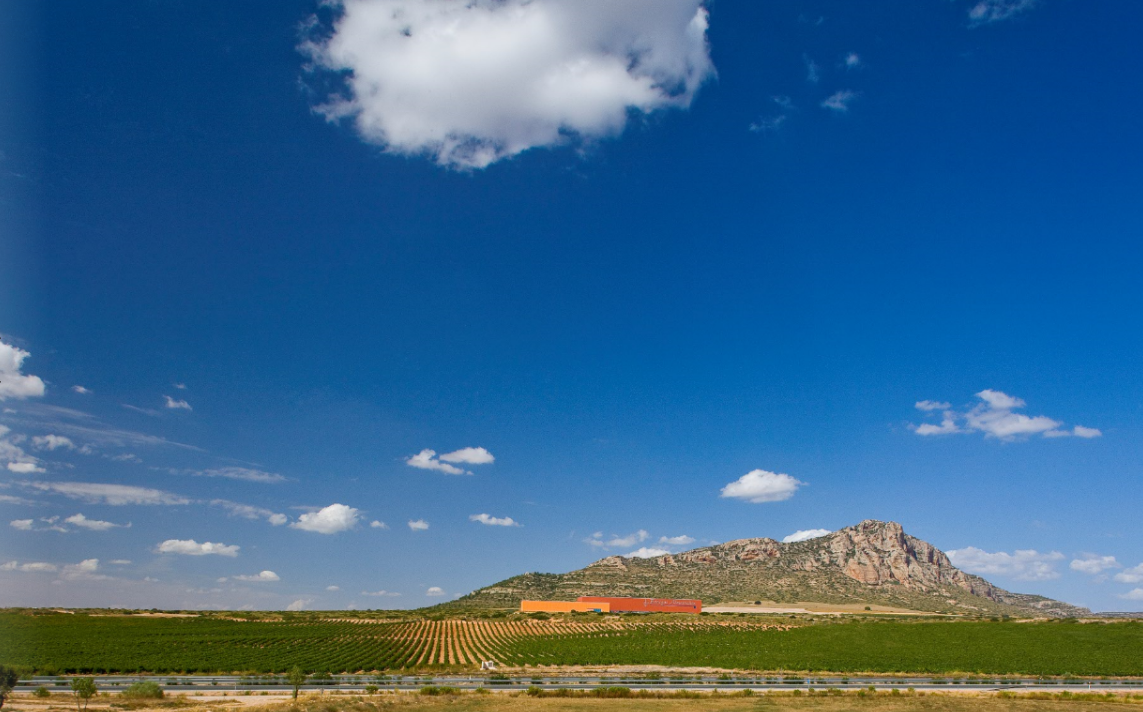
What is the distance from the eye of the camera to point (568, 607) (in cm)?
17712

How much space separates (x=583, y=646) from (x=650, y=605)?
7965cm

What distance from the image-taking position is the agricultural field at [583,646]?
78.6 metres

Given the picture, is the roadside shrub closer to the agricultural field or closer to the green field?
the agricultural field

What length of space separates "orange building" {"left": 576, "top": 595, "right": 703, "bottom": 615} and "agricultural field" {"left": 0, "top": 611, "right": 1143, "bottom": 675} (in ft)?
81.9

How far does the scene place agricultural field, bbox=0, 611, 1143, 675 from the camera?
78562 mm

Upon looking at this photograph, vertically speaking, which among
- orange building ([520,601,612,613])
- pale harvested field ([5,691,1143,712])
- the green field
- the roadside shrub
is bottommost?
the green field

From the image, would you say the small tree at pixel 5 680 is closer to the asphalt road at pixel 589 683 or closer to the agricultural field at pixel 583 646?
the asphalt road at pixel 589 683

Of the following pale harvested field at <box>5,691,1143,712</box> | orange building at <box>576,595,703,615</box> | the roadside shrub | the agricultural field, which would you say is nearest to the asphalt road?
the roadside shrub

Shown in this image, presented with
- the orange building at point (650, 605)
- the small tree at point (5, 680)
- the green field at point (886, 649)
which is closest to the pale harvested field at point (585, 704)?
the small tree at point (5, 680)

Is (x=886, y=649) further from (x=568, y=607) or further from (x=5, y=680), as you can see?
(x=5, y=680)

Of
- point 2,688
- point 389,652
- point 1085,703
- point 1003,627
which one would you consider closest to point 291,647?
point 389,652

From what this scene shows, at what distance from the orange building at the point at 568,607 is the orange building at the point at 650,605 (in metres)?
1.14

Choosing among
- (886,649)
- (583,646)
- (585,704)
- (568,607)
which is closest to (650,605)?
(568,607)

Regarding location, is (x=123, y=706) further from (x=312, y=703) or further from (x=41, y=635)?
(x=41, y=635)
